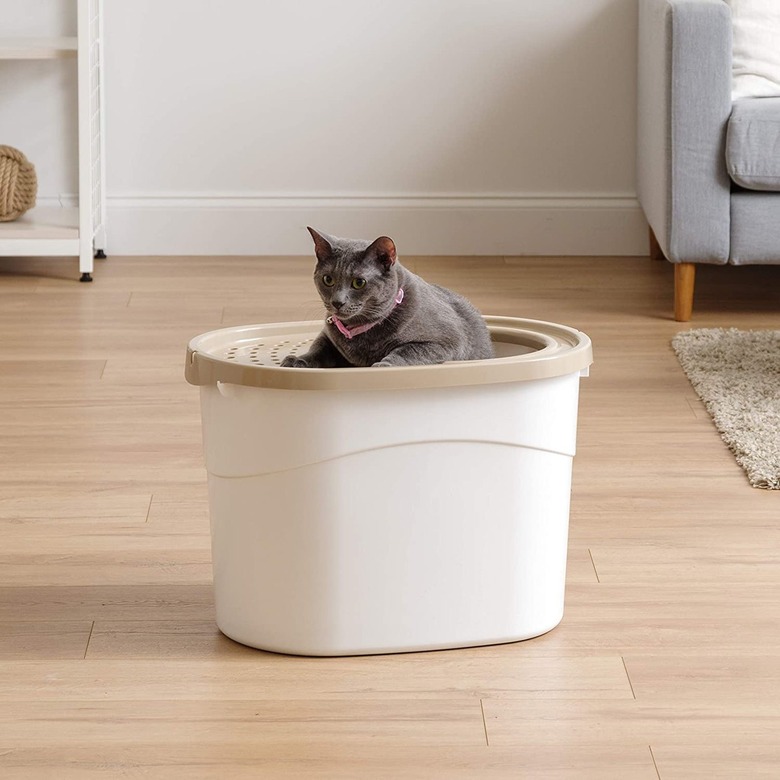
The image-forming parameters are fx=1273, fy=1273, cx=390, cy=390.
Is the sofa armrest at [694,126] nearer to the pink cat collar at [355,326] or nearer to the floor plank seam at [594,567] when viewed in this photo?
the floor plank seam at [594,567]

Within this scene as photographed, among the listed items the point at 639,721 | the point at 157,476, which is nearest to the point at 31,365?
the point at 157,476

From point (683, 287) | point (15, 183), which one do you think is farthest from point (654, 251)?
point (15, 183)

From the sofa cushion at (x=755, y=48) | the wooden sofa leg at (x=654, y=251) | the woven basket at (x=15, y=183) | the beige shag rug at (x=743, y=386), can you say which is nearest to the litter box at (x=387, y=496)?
the beige shag rug at (x=743, y=386)

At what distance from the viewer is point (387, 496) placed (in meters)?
1.22

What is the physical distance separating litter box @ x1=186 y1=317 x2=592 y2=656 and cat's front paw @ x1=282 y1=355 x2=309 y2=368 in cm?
2

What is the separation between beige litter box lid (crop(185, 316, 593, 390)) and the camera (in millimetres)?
1161

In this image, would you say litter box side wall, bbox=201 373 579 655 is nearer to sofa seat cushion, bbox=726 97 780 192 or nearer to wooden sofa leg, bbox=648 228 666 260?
sofa seat cushion, bbox=726 97 780 192

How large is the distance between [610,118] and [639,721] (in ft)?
8.02

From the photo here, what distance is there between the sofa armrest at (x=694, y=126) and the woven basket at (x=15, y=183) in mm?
1509

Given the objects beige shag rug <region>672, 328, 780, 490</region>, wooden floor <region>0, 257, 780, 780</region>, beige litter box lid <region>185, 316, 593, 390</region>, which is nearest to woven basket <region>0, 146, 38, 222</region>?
wooden floor <region>0, 257, 780, 780</region>

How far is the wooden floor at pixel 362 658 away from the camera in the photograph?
1.11 meters

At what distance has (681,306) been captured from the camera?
268 centimetres

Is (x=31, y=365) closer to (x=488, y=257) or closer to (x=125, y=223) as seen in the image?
(x=125, y=223)

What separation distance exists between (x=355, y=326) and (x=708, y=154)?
1519 millimetres
